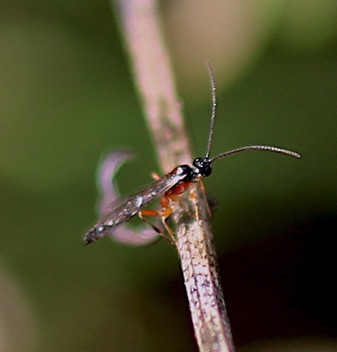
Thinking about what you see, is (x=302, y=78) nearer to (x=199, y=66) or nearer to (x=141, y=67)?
(x=199, y=66)

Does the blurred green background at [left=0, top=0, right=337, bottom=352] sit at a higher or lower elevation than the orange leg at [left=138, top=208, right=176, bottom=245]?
higher

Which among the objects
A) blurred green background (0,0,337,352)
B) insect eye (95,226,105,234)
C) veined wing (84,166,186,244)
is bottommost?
insect eye (95,226,105,234)

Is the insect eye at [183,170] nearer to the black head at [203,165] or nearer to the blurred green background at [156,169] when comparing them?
the black head at [203,165]

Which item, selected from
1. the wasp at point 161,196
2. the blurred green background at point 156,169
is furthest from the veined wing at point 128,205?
the blurred green background at point 156,169

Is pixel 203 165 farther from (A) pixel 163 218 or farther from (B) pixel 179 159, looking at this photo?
(A) pixel 163 218

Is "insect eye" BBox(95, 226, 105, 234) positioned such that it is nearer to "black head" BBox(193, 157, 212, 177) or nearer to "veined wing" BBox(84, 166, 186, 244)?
"veined wing" BBox(84, 166, 186, 244)

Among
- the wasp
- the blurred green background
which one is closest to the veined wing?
the wasp

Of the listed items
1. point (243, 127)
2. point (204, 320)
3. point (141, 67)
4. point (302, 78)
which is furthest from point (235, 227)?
point (204, 320)

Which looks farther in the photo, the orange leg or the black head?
the black head

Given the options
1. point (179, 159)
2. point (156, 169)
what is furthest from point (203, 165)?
point (156, 169)
